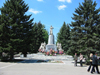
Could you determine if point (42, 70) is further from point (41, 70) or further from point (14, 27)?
point (14, 27)

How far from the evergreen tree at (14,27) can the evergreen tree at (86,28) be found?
760 cm

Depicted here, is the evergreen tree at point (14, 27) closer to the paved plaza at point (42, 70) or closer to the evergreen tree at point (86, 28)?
the paved plaza at point (42, 70)

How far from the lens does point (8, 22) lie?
679 inches

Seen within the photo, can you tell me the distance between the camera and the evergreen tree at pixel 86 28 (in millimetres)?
14156

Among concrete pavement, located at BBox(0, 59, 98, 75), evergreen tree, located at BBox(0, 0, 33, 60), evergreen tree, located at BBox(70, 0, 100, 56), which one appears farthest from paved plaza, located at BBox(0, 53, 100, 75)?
evergreen tree, located at BBox(0, 0, 33, 60)

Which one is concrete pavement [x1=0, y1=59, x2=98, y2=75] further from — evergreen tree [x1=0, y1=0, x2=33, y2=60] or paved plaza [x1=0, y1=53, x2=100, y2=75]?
evergreen tree [x1=0, y1=0, x2=33, y2=60]

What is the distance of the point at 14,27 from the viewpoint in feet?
57.6

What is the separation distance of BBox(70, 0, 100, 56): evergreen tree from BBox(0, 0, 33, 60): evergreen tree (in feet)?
24.9

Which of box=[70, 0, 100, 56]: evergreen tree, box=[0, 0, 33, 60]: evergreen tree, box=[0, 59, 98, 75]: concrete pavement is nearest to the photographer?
box=[0, 59, 98, 75]: concrete pavement

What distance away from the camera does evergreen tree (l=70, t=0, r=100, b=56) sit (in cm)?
1416

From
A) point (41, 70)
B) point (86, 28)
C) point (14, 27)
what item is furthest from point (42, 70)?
point (14, 27)

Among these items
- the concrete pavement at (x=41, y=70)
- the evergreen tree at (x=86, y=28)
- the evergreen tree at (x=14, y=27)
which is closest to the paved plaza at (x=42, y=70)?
the concrete pavement at (x=41, y=70)

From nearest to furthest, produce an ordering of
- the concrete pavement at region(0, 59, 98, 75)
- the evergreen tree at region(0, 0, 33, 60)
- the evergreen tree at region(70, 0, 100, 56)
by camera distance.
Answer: the concrete pavement at region(0, 59, 98, 75)
the evergreen tree at region(70, 0, 100, 56)
the evergreen tree at region(0, 0, 33, 60)

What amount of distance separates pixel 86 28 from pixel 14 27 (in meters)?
10.8
